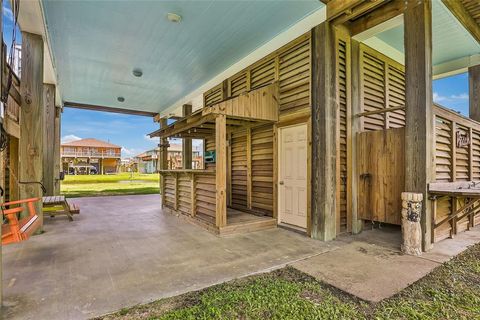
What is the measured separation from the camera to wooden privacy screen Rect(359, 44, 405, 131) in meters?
4.70

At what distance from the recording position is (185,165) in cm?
873

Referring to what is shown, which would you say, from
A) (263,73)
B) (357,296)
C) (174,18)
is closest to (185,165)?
(263,73)

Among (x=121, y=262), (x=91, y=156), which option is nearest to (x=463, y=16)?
(x=121, y=262)

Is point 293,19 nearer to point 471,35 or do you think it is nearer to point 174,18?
point 174,18

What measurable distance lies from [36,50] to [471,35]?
7905 millimetres

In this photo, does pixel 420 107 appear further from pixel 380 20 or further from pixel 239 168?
pixel 239 168

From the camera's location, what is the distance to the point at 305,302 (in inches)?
84.7

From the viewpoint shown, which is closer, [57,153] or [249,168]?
[249,168]

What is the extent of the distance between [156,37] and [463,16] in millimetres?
5357

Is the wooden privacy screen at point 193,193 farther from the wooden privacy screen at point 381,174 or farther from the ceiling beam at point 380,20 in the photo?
the ceiling beam at point 380,20

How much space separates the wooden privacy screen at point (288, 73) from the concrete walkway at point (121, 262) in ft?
8.00

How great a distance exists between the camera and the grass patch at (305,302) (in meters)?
1.98

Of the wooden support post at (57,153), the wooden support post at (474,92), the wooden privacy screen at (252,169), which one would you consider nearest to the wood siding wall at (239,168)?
the wooden privacy screen at (252,169)

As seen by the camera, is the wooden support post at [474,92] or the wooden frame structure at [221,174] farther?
the wooden support post at [474,92]
